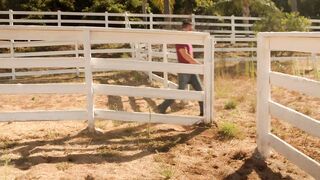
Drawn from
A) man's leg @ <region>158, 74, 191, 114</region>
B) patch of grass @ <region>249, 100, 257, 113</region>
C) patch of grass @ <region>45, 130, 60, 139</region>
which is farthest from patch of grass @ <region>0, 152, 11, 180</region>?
patch of grass @ <region>249, 100, 257, 113</region>

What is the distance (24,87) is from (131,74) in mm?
7733

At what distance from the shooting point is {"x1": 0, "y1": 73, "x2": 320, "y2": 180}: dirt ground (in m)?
4.61

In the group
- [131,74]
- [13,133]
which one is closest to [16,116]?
[13,133]

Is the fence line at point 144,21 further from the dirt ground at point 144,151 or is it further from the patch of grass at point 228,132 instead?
the patch of grass at point 228,132

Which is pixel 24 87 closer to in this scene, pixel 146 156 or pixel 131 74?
pixel 146 156

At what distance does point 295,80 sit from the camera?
439cm

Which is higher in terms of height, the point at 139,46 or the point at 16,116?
→ the point at 139,46

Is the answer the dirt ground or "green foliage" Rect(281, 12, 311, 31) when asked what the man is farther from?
"green foliage" Rect(281, 12, 311, 31)

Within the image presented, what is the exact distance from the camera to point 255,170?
4750mm

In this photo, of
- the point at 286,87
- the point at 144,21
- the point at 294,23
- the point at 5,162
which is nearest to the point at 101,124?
the point at 5,162

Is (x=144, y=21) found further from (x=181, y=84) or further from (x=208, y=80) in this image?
(x=208, y=80)

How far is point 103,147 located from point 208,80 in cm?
175

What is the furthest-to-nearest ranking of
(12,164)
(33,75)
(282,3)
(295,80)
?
(282,3), (33,75), (12,164), (295,80)

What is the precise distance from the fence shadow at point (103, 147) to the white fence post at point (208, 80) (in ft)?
0.72
